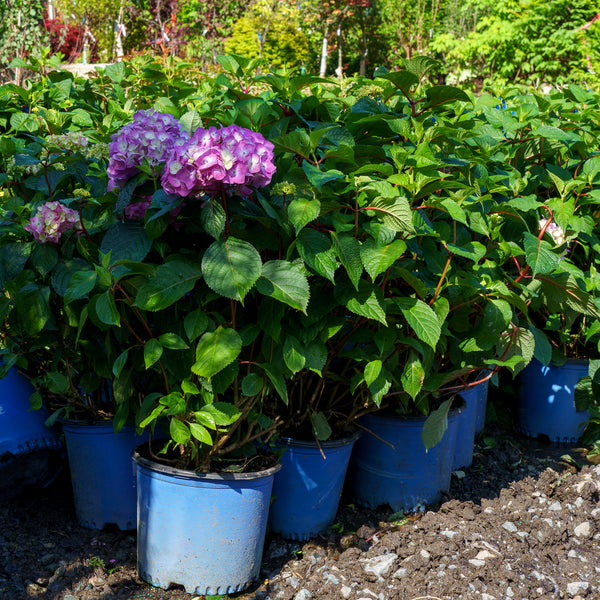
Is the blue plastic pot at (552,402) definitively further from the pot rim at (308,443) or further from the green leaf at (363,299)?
the green leaf at (363,299)

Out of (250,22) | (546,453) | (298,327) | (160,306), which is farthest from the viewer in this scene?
(250,22)

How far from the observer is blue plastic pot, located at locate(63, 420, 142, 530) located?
2.19 m

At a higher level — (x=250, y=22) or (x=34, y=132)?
(x=250, y=22)

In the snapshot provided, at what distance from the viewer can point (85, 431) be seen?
2.19m

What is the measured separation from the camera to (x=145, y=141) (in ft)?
5.22

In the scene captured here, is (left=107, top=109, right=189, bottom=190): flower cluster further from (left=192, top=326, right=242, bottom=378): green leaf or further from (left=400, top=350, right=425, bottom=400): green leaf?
(left=400, top=350, right=425, bottom=400): green leaf

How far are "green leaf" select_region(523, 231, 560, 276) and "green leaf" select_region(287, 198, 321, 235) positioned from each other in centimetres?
67

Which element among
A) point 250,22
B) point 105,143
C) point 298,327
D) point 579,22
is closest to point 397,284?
point 298,327

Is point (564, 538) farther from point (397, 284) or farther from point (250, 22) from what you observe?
point (250, 22)

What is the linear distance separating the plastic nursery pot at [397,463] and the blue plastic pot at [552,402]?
982mm

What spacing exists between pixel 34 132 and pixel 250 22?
1177 centimetres

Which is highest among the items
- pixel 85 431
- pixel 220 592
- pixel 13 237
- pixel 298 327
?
pixel 13 237

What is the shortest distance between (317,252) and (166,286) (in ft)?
1.20

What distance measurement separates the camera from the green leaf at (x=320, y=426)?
2146mm
